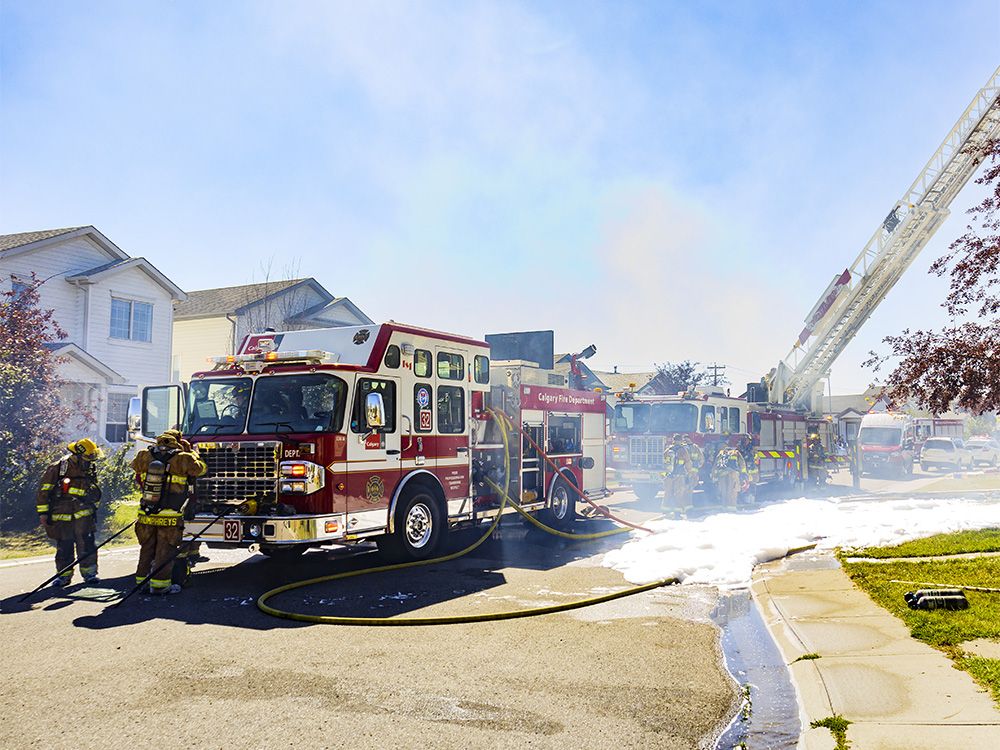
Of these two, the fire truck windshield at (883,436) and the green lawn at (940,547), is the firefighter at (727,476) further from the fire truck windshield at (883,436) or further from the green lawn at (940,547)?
the fire truck windshield at (883,436)

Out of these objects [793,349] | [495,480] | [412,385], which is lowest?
[495,480]

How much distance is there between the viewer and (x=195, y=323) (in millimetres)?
30422

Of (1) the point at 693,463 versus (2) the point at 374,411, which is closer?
(2) the point at 374,411

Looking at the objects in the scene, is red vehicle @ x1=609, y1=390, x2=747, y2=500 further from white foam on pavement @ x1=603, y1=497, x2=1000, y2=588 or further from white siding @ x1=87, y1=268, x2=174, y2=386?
white siding @ x1=87, y1=268, x2=174, y2=386

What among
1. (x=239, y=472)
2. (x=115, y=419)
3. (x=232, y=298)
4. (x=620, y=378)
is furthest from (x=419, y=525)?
(x=620, y=378)

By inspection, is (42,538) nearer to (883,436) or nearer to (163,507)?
(163,507)

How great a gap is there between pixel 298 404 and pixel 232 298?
22823mm

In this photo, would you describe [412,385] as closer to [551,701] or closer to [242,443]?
[242,443]

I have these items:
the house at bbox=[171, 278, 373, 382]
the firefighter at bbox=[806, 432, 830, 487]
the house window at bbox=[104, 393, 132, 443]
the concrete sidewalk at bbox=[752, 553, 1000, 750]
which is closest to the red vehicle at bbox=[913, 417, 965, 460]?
the firefighter at bbox=[806, 432, 830, 487]

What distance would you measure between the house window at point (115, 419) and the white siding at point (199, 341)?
468 centimetres

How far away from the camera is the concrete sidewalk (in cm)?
418

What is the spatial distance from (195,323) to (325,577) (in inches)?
A: 936

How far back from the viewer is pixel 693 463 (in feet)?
54.7

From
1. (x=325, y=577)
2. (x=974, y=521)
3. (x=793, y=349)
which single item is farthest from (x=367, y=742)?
(x=793, y=349)
